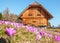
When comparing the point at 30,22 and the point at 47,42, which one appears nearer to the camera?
the point at 47,42

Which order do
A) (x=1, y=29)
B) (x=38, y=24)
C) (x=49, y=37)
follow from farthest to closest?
(x=38, y=24) < (x=1, y=29) < (x=49, y=37)

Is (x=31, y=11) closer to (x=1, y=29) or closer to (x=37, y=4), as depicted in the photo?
(x=37, y=4)

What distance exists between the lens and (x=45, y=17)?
6400cm

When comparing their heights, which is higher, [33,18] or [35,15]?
[35,15]

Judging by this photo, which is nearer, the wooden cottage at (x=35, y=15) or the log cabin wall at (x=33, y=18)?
the log cabin wall at (x=33, y=18)

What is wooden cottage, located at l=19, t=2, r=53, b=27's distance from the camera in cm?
6259

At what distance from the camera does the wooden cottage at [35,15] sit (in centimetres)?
6259

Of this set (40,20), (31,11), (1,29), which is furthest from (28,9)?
(1,29)

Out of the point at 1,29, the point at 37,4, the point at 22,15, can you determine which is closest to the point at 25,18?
the point at 22,15

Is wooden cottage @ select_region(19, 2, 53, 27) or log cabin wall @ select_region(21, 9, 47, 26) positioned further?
wooden cottage @ select_region(19, 2, 53, 27)

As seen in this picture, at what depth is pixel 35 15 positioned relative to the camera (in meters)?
63.3

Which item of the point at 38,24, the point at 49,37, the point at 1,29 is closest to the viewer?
the point at 49,37

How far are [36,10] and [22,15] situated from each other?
4419 millimetres

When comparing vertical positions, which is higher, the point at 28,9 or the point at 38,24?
the point at 28,9
